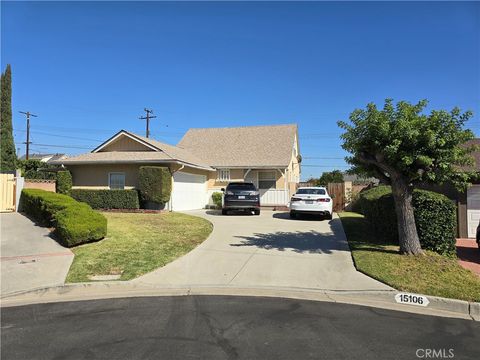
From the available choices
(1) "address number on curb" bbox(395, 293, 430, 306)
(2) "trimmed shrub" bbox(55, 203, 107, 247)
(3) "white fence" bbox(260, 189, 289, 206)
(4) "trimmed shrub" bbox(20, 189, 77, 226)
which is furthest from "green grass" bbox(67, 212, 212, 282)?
(3) "white fence" bbox(260, 189, 289, 206)

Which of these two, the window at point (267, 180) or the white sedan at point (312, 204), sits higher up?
the window at point (267, 180)

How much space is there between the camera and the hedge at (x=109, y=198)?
66.5 ft

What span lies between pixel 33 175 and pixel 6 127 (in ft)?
26.3

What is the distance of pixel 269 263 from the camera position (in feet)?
30.5

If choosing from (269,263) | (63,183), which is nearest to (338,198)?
(269,263)

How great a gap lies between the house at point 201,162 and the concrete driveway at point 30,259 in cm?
827

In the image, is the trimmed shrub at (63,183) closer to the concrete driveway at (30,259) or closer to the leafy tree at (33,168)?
the leafy tree at (33,168)

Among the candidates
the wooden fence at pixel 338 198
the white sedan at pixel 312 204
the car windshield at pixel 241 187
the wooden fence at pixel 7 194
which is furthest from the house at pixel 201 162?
the white sedan at pixel 312 204

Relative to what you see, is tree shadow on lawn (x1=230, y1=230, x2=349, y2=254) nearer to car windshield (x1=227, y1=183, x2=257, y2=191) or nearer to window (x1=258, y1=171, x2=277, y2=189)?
car windshield (x1=227, y1=183, x2=257, y2=191)

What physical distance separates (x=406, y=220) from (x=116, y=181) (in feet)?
54.2

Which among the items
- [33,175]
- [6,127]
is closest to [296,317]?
[33,175]

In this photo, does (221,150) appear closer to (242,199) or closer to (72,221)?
(242,199)

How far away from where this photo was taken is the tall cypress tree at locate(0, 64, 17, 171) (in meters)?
32.0

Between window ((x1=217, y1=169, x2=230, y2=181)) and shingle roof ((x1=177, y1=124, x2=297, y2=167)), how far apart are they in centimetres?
54
